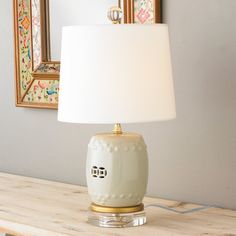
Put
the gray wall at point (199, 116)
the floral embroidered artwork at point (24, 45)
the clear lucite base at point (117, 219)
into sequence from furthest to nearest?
the floral embroidered artwork at point (24, 45) < the gray wall at point (199, 116) < the clear lucite base at point (117, 219)

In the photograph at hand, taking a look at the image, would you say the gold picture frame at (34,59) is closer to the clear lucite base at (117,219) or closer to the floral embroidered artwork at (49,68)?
the floral embroidered artwork at (49,68)

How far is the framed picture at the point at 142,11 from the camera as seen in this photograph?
205 cm

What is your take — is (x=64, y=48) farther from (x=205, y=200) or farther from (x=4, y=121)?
(x=4, y=121)

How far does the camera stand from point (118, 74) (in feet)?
5.50

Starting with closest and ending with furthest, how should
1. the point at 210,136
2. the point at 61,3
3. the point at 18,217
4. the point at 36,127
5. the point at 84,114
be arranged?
the point at 84,114, the point at 18,217, the point at 210,136, the point at 61,3, the point at 36,127

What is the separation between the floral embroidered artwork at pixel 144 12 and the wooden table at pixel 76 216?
0.57 metres

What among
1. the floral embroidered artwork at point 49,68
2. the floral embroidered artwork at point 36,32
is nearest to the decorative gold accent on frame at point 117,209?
the floral embroidered artwork at point 49,68

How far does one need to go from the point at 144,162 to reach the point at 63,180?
0.72 meters

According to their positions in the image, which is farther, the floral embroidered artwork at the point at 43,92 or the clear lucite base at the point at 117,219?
the floral embroidered artwork at the point at 43,92

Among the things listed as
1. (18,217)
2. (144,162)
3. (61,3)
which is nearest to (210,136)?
A: (144,162)

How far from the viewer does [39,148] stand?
100 inches

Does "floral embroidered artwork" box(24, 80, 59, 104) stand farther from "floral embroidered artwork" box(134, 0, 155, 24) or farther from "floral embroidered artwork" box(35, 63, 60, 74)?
"floral embroidered artwork" box(134, 0, 155, 24)

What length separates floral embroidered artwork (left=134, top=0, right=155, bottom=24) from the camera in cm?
207

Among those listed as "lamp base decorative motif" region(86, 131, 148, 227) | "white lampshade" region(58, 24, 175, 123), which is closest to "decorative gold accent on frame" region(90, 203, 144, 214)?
"lamp base decorative motif" region(86, 131, 148, 227)
